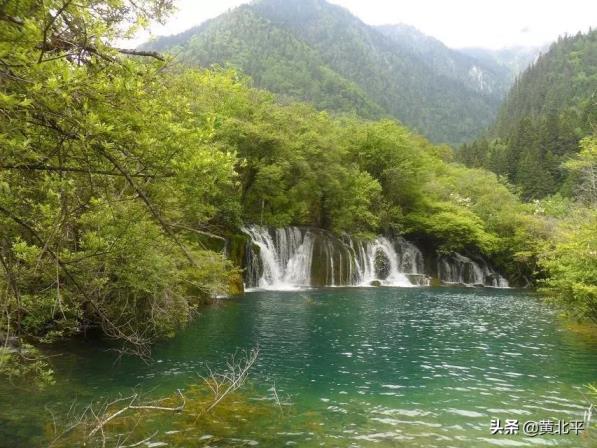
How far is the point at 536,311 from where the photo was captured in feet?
90.2

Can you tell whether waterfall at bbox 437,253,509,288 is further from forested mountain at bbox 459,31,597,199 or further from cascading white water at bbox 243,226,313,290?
cascading white water at bbox 243,226,313,290

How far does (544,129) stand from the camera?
319 feet

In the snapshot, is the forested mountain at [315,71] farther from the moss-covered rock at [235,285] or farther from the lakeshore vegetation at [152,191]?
the moss-covered rock at [235,285]

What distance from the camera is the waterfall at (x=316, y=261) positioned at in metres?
36.3

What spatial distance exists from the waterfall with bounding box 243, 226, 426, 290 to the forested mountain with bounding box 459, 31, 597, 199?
823 inches

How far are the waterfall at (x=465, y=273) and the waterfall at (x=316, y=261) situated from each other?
4674 mm

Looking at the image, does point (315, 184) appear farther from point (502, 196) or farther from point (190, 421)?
point (190, 421)

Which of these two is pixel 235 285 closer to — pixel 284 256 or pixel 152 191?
pixel 284 256

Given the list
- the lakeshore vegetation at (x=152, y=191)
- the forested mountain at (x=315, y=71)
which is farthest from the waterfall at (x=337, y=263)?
the forested mountain at (x=315, y=71)

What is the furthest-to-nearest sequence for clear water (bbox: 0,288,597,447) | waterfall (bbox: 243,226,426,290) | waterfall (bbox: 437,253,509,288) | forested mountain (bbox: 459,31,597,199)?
forested mountain (bbox: 459,31,597,199) < waterfall (bbox: 437,253,509,288) < waterfall (bbox: 243,226,426,290) < clear water (bbox: 0,288,597,447)

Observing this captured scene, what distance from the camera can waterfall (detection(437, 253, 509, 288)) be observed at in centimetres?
4966

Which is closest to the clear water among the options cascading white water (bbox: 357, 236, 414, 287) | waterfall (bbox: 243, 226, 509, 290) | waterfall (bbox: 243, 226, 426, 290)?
waterfall (bbox: 243, 226, 426, 290)

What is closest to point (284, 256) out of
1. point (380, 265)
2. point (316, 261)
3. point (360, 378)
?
point (316, 261)

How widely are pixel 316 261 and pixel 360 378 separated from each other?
27.3 m
